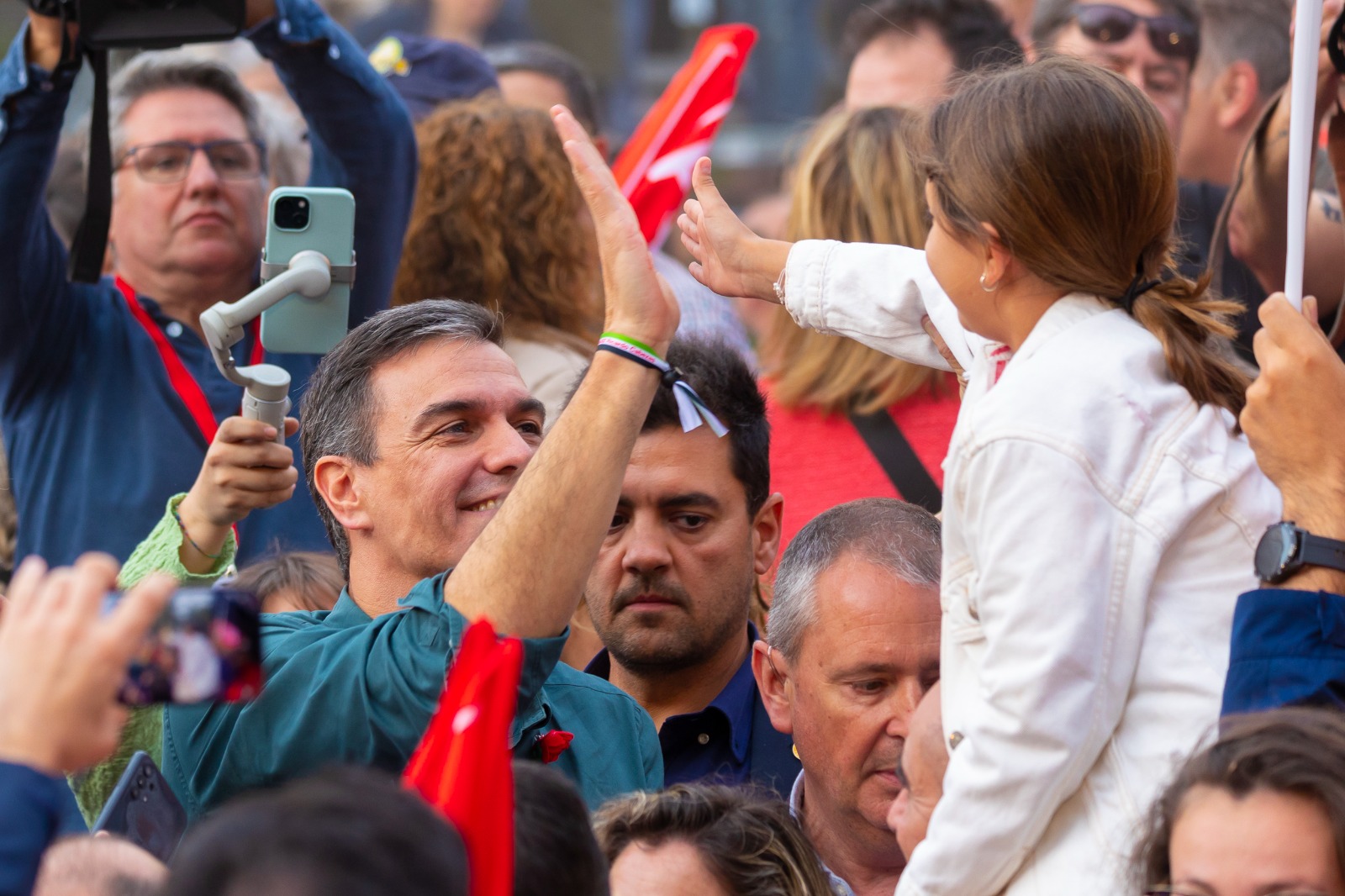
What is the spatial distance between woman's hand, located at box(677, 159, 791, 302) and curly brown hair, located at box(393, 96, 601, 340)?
1.55 meters

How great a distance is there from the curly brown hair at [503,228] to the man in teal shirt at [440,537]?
1.10m

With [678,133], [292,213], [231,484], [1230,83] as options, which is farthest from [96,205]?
[1230,83]

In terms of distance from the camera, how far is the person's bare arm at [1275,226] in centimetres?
365

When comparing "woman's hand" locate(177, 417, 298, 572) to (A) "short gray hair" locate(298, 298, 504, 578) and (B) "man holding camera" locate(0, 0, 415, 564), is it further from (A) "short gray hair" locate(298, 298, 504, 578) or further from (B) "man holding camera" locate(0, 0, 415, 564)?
Answer: (B) "man holding camera" locate(0, 0, 415, 564)

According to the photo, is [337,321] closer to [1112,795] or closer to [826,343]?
[826,343]

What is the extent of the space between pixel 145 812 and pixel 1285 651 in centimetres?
149

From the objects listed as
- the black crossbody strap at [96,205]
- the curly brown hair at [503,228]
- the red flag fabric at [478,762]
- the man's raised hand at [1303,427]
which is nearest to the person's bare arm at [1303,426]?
the man's raised hand at [1303,427]

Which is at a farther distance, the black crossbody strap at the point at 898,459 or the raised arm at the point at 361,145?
the raised arm at the point at 361,145

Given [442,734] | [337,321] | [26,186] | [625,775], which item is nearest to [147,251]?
[26,186]

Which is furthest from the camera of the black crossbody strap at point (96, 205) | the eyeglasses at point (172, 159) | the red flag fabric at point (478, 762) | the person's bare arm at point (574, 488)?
the eyeglasses at point (172, 159)

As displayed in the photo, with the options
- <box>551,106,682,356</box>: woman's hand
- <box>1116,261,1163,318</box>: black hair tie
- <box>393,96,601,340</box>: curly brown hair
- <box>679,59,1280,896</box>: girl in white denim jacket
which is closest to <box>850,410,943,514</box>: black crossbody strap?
<box>393,96,601,340</box>: curly brown hair

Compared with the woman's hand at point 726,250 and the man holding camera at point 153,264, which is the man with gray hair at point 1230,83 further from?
the woman's hand at point 726,250

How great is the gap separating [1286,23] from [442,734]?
392 centimetres

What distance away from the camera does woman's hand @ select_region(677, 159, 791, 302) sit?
2770mm
